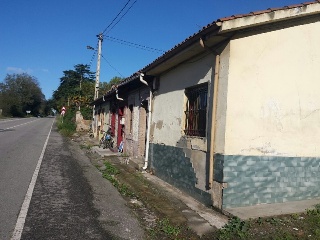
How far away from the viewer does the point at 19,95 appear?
3716 inches

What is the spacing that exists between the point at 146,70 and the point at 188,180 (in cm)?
393

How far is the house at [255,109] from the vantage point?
615 centimetres

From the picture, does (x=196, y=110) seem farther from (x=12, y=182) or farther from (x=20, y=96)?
(x=20, y=96)

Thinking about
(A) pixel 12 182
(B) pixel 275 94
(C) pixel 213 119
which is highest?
(B) pixel 275 94

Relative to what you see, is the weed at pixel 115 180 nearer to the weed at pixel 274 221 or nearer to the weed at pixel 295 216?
the weed at pixel 274 221

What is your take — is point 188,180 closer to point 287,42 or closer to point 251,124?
point 251,124

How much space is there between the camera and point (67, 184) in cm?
807

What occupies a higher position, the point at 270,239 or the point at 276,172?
the point at 276,172

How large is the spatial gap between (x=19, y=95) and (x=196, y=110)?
96.6 m

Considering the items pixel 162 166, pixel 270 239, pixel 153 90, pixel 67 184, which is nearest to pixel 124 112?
pixel 153 90

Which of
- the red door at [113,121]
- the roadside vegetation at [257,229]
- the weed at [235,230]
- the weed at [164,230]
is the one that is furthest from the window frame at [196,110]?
the red door at [113,121]

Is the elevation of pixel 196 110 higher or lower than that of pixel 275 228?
higher

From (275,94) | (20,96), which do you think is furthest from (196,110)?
(20,96)

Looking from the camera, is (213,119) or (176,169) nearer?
(213,119)
